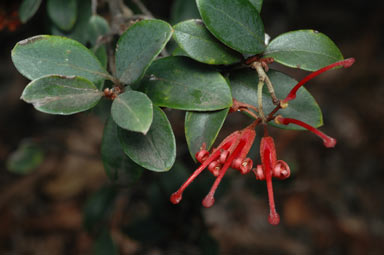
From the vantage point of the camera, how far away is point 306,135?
8.68 ft

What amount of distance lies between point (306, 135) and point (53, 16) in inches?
77.6

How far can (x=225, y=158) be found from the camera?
744 mm

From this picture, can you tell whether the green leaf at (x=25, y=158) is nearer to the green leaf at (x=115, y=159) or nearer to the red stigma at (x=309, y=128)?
the green leaf at (x=115, y=159)

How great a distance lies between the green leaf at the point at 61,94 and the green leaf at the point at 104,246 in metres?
1.01

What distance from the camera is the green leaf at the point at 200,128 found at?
0.78 meters

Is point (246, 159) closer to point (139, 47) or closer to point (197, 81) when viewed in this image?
point (197, 81)

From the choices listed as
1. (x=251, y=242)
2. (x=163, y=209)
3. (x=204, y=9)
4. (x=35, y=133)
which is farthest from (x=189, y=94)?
(x=35, y=133)

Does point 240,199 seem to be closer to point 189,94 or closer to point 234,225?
point 234,225

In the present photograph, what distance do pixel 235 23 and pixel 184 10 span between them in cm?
51

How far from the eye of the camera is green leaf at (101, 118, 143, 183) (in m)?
0.90

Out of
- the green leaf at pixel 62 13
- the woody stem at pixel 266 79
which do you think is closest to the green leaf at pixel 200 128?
the woody stem at pixel 266 79

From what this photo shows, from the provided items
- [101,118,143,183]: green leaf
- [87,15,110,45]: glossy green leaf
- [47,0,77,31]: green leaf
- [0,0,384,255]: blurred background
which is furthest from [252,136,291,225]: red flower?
[0,0,384,255]: blurred background

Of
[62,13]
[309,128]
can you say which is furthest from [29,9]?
[309,128]

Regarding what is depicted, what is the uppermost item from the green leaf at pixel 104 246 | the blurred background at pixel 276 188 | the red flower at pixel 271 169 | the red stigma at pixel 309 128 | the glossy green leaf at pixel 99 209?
the red stigma at pixel 309 128
